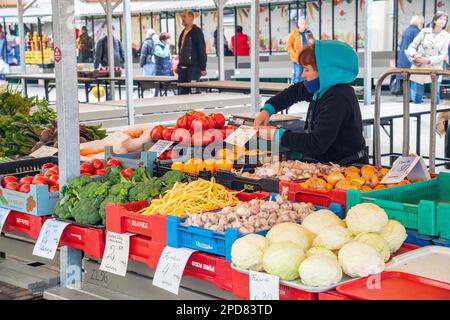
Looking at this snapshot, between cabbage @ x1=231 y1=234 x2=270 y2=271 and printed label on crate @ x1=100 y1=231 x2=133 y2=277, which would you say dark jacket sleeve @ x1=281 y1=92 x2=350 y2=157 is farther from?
cabbage @ x1=231 y1=234 x2=270 y2=271

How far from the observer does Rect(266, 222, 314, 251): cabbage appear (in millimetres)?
2525

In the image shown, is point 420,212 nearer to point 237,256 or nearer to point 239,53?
point 237,256

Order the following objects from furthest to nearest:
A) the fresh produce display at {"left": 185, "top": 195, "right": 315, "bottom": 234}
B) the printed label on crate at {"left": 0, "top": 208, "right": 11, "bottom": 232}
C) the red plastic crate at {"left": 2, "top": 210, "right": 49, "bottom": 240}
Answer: the printed label on crate at {"left": 0, "top": 208, "right": 11, "bottom": 232} < the red plastic crate at {"left": 2, "top": 210, "right": 49, "bottom": 240} < the fresh produce display at {"left": 185, "top": 195, "right": 315, "bottom": 234}

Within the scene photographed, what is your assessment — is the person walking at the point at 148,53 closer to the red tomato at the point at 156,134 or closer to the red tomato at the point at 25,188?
the red tomato at the point at 156,134

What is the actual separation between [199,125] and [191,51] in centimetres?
605

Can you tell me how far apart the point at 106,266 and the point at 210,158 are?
1.30m

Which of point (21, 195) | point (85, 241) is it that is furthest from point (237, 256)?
point (21, 195)

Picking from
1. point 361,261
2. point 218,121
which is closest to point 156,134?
point 218,121

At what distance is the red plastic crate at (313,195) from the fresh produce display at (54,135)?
2182 mm

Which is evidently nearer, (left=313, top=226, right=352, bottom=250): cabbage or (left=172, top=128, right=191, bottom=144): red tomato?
(left=313, top=226, right=352, bottom=250): cabbage

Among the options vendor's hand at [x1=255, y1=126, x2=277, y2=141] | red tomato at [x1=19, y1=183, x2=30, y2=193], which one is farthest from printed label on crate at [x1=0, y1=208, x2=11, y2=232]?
vendor's hand at [x1=255, y1=126, x2=277, y2=141]

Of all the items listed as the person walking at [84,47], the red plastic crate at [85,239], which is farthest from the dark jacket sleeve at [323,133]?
the person walking at [84,47]

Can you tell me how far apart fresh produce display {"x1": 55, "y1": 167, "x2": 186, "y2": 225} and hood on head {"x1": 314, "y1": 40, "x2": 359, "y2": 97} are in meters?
1.14

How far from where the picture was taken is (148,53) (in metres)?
15.7
